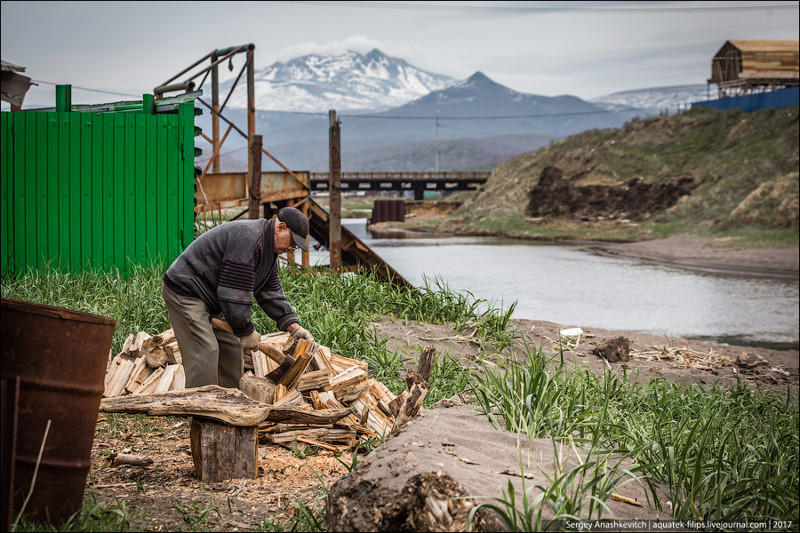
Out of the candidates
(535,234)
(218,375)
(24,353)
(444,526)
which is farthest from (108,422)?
(535,234)

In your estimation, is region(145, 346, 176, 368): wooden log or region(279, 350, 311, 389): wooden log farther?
region(145, 346, 176, 368): wooden log

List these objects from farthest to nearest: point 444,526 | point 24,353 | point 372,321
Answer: point 372,321
point 24,353
point 444,526

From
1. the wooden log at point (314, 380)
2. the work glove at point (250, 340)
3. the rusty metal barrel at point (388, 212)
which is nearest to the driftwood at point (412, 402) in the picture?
the wooden log at point (314, 380)

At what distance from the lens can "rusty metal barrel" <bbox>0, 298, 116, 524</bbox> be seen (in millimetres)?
3643

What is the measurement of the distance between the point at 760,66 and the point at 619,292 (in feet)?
171

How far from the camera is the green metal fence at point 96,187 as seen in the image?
10.2 metres

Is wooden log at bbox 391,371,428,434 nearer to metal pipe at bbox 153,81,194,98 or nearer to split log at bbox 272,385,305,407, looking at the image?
split log at bbox 272,385,305,407

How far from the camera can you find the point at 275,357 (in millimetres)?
6730

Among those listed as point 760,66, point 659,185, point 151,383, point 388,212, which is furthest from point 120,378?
point 760,66

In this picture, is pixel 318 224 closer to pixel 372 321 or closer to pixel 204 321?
pixel 372 321

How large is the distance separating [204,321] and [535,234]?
41453mm

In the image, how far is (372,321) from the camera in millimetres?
9516

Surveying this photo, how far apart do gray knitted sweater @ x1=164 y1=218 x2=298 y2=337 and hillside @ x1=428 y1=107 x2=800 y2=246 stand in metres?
32.6

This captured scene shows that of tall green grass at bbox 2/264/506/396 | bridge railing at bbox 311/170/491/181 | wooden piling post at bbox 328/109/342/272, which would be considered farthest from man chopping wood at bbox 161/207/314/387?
bridge railing at bbox 311/170/491/181
